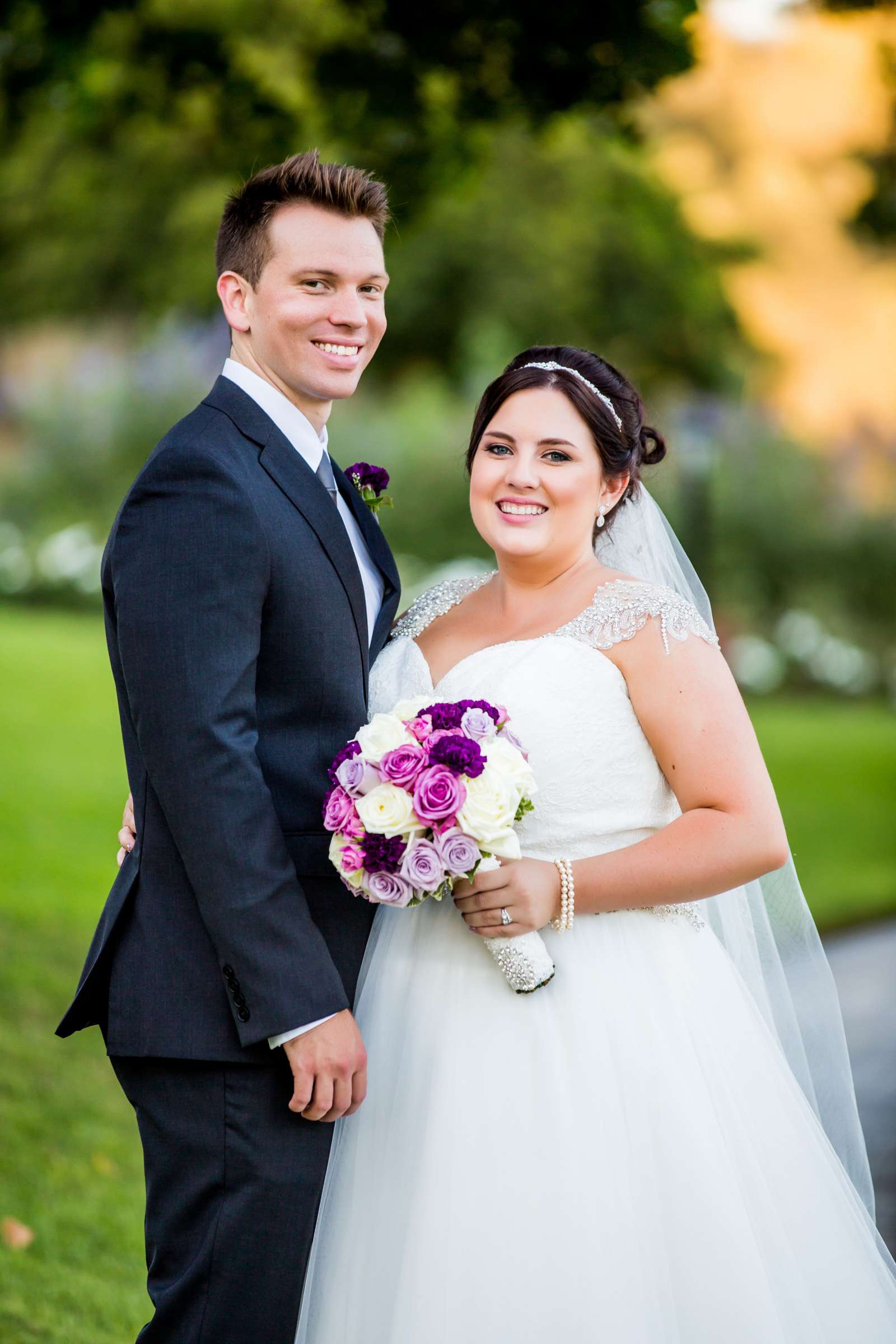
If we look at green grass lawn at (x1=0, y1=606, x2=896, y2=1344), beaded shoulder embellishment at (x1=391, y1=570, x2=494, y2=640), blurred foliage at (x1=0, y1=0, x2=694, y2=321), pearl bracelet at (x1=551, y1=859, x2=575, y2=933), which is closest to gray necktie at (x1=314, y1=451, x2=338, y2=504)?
beaded shoulder embellishment at (x1=391, y1=570, x2=494, y2=640)

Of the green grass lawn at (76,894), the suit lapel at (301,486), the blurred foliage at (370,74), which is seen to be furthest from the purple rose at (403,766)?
the blurred foliage at (370,74)

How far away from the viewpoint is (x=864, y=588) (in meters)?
16.4

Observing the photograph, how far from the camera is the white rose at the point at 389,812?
2.31 meters

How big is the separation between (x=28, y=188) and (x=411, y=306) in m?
4.62

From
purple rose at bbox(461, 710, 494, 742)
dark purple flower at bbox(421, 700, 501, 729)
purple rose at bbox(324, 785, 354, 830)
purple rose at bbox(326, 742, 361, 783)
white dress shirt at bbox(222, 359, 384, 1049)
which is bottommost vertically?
purple rose at bbox(324, 785, 354, 830)

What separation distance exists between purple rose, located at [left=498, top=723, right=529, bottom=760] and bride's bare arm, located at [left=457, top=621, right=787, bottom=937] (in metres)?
0.24

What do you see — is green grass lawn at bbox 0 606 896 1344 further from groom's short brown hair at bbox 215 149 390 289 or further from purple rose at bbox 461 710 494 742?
groom's short brown hair at bbox 215 149 390 289

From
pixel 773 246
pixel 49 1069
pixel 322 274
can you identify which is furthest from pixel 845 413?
pixel 322 274

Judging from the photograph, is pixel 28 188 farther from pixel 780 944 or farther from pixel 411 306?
pixel 780 944

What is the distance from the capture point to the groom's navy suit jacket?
93.3 inches

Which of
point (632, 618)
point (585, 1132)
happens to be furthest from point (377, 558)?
point (585, 1132)

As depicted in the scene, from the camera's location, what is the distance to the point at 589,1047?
8.62 ft

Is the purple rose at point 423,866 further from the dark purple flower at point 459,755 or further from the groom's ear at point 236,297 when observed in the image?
the groom's ear at point 236,297

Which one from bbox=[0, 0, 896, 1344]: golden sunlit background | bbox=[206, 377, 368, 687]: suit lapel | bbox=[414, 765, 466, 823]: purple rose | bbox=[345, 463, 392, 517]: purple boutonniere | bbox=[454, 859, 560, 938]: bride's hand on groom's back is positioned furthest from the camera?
bbox=[0, 0, 896, 1344]: golden sunlit background
